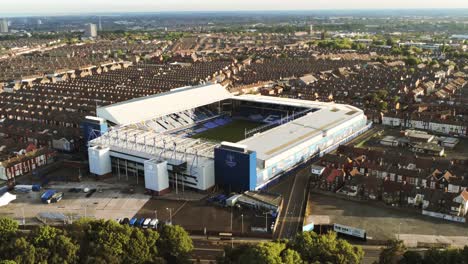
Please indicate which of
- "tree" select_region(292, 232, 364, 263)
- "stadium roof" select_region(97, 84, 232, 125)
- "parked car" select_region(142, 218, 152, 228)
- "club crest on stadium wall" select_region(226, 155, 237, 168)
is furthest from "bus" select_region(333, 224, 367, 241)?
"stadium roof" select_region(97, 84, 232, 125)

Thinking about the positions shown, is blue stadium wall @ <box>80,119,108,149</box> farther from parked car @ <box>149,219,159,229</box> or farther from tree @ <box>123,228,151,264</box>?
tree @ <box>123,228,151,264</box>

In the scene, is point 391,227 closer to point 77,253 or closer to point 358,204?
point 358,204

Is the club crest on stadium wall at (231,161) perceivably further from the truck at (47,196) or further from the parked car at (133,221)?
the truck at (47,196)

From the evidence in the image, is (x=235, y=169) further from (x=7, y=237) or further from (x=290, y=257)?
(x=7, y=237)

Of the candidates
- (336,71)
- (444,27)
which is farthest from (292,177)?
(444,27)

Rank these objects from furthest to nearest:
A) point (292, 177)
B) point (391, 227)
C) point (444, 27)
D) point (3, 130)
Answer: point (444, 27) → point (3, 130) → point (292, 177) → point (391, 227)
